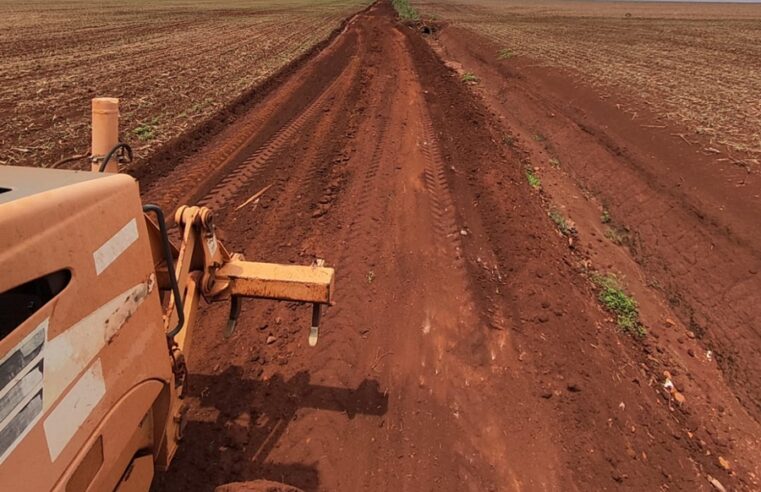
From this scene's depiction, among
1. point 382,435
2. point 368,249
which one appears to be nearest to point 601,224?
point 368,249

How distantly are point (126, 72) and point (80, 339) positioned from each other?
15.7 meters

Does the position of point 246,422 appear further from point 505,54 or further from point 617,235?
point 505,54

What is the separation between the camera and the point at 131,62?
1645cm

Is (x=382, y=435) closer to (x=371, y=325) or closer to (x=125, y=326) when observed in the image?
(x=371, y=325)

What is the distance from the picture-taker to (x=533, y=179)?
841 cm

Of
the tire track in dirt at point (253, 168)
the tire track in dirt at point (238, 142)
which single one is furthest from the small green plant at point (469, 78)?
the tire track in dirt at point (253, 168)

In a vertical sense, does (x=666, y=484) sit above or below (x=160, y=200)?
below

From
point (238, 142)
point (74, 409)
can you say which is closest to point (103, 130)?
point (74, 409)

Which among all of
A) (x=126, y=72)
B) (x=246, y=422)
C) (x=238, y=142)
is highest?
(x=126, y=72)

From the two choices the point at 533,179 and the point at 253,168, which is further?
the point at 533,179

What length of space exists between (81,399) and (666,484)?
3.92m

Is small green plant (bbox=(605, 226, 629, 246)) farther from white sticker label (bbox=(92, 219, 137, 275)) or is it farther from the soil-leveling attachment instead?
white sticker label (bbox=(92, 219, 137, 275))

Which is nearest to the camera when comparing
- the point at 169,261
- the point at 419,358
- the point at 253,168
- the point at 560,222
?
the point at 169,261

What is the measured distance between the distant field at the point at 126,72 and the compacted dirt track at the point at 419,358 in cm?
285
